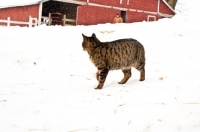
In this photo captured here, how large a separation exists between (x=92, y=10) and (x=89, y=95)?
21533mm

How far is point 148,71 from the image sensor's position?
8453mm

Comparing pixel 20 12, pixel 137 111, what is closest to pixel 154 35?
pixel 137 111

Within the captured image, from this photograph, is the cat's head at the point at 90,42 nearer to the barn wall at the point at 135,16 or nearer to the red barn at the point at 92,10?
the red barn at the point at 92,10

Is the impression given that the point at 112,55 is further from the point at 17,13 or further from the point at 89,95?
the point at 17,13

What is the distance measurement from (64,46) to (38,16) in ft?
33.9

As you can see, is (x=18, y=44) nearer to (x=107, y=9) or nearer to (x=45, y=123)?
(x=45, y=123)

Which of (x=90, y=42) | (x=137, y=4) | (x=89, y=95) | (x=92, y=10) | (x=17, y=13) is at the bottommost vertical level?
(x=89, y=95)

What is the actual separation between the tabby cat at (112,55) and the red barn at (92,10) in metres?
16.6

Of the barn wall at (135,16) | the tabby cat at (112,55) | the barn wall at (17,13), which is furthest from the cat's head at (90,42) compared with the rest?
the barn wall at (135,16)

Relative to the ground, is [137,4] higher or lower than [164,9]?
higher

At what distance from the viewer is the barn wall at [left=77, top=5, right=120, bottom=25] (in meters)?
25.1

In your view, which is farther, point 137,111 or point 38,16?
point 38,16

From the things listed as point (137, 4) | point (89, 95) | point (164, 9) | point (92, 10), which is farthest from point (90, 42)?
point (164, 9)

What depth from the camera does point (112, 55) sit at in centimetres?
611
